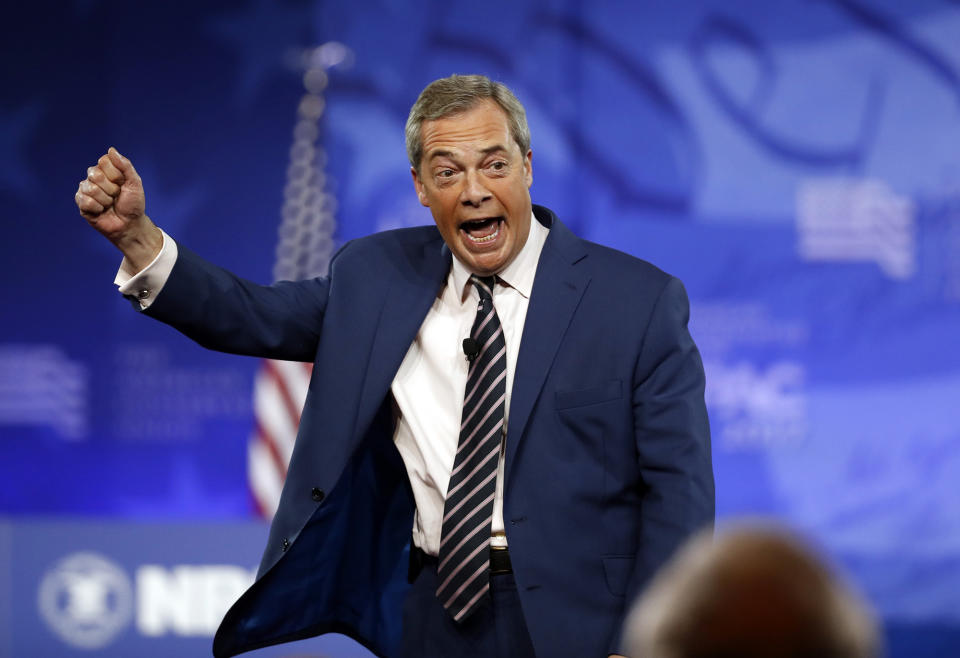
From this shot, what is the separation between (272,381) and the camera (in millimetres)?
5254

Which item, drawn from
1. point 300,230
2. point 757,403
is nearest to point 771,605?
point 757,403

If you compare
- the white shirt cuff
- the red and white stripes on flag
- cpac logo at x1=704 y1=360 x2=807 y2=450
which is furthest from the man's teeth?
cpac logo at x1=704 y1=360 x2=807 y2=450

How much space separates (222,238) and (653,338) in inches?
Result: 172

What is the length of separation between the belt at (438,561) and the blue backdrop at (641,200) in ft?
9.96

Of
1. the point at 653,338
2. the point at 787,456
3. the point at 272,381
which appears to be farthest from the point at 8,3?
the point at 653,338

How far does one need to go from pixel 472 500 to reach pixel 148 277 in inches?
29.0

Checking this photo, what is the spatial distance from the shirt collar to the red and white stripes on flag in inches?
111

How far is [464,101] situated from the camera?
2.38 m

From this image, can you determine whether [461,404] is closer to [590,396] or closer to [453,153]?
[590,396]

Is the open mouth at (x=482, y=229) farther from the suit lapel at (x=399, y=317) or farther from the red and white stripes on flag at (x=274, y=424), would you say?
the red and white stripes on flag at (x=274, y=424)

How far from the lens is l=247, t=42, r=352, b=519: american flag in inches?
210

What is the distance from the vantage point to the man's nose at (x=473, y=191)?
2338mm

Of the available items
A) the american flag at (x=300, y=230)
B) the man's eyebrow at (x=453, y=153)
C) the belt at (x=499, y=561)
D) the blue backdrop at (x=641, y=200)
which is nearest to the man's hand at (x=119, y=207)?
the man's eyebrow at (x=453, y=153)

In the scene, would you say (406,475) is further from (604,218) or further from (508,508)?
(604,218)
